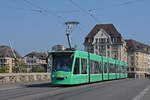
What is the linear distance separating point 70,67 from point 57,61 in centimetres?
107

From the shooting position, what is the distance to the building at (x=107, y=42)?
339ft

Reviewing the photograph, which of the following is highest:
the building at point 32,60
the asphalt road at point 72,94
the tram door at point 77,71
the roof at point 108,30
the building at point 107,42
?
the roof at point 108,30

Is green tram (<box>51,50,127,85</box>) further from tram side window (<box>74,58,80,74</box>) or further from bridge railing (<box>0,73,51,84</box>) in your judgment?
bridge railing (<box>0,73,51,84</box>)

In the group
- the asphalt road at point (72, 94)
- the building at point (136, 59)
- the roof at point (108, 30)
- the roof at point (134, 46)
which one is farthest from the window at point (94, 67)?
Result: the roof at point (134, 46)

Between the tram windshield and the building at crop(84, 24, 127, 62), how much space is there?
77.6 meters

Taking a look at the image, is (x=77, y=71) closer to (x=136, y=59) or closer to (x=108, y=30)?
(x=108, y=30)

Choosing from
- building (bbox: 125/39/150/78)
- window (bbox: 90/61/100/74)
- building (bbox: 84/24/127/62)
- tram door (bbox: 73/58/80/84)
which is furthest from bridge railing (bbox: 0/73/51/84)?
building (bbox: 125/39/150/78)

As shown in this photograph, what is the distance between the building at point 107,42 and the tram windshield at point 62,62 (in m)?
77.6

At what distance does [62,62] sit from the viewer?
76.9ft

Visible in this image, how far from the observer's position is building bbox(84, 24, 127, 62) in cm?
10338

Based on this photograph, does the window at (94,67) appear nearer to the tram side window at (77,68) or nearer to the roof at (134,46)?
the tram side window at (77,68)

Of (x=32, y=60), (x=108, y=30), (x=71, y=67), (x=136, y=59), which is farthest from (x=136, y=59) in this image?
(x=71, y=67)

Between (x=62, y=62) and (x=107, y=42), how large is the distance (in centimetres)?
8100

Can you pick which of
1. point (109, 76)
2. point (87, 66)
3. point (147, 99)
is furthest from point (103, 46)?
point (147, 99)
